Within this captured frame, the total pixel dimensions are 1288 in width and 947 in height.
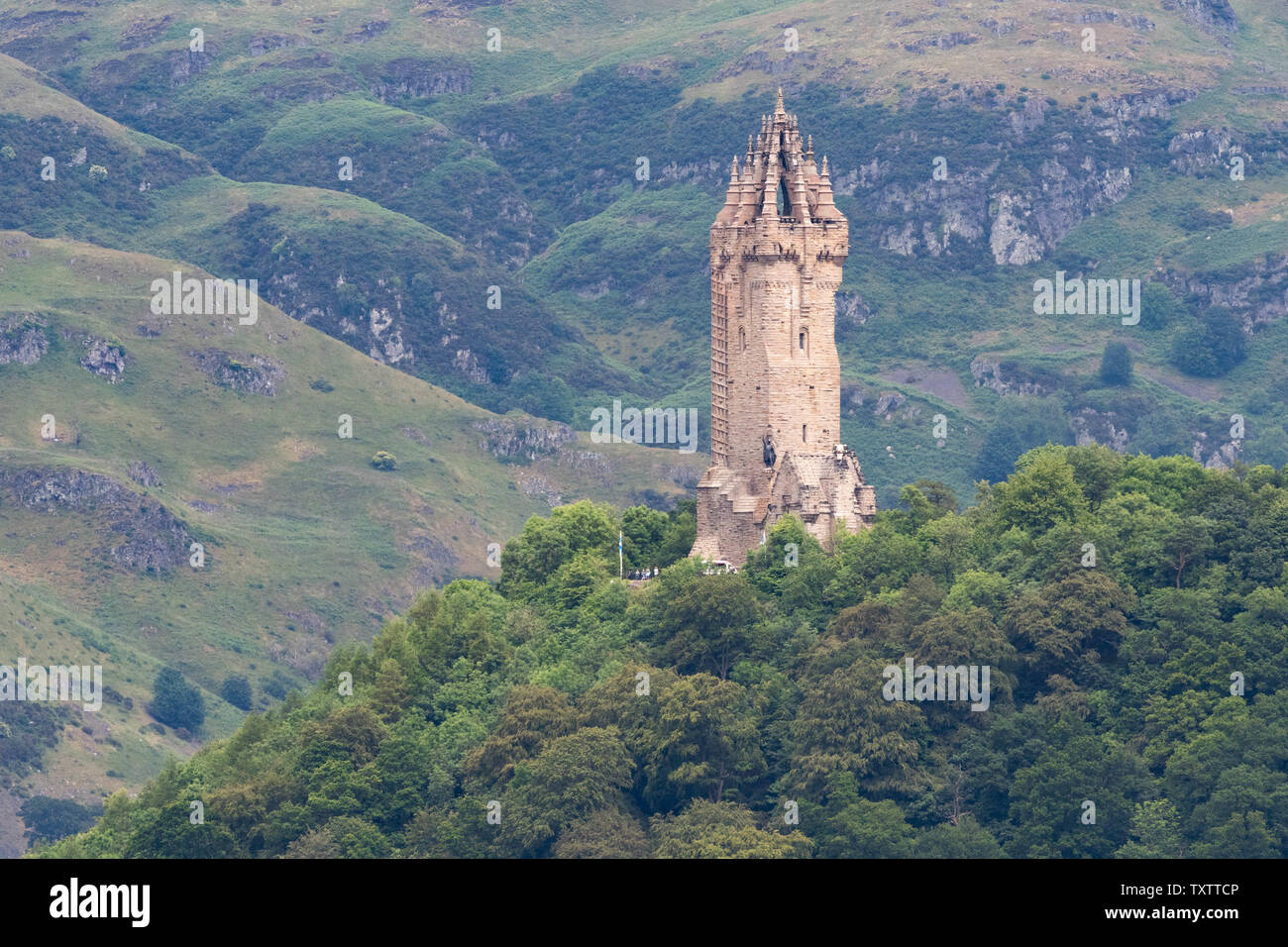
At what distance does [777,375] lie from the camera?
126m

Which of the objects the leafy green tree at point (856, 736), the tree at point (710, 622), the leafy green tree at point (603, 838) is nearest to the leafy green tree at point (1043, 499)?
the tree at point (710, 622)

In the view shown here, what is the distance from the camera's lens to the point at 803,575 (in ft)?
412

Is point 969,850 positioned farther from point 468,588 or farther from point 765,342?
point 468,588

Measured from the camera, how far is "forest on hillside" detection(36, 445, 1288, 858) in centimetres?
11488

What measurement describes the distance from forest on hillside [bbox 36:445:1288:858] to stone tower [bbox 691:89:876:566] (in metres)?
1.60

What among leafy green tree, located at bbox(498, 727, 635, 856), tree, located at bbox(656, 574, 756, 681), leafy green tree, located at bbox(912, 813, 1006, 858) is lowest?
leafy green tree, located at bbox(912, 813, 1006, 858)

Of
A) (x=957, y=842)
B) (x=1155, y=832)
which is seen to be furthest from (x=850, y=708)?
(x=1155, y=832)

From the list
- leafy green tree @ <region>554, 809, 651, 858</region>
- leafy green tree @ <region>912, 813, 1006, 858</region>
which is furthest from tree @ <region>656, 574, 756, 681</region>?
leafy green tree @ <region>912, 813, 1006, 858</region>

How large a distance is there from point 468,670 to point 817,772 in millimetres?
17720

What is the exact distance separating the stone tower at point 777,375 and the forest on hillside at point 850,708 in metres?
1.60

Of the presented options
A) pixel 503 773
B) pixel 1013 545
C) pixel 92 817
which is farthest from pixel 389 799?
pixel 92 817

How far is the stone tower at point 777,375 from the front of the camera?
413ft

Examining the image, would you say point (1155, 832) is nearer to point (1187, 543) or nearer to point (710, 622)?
point (1187, 543)

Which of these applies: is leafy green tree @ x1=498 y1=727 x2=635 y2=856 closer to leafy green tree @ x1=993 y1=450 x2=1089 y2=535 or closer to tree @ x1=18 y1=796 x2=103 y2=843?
leafy green tree @ x1=993 y1=450 x2=1089 y2=535
